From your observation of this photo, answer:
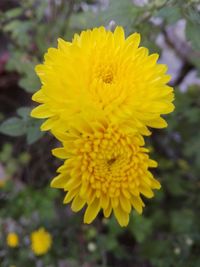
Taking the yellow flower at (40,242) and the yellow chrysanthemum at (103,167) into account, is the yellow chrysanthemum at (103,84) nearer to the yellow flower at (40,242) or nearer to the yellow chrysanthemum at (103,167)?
the yellow chrysanthemum at (103,167)

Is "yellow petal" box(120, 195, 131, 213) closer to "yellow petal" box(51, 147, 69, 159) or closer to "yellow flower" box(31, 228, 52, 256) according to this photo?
"yellow petal" box(51, 147, 69, 159)

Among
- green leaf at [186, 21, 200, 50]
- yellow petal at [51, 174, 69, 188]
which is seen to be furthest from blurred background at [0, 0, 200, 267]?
yellow petal at [51, 174, 69, 188]

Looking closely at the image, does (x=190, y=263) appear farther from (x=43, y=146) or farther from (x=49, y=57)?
(x=49, y=57)

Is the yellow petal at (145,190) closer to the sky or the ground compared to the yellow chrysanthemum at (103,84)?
closer to the ground

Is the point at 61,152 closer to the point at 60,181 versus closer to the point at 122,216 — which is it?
the point at 60,181

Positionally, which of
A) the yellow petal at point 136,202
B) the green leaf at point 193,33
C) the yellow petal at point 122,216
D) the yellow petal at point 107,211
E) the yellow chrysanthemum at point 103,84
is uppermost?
the green leaf at point 193,33

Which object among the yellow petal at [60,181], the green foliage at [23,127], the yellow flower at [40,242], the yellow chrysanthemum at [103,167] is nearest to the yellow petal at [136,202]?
the yellow chrysanthemum at [103,167]

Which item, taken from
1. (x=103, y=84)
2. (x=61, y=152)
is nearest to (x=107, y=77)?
(x=103, y=84)
